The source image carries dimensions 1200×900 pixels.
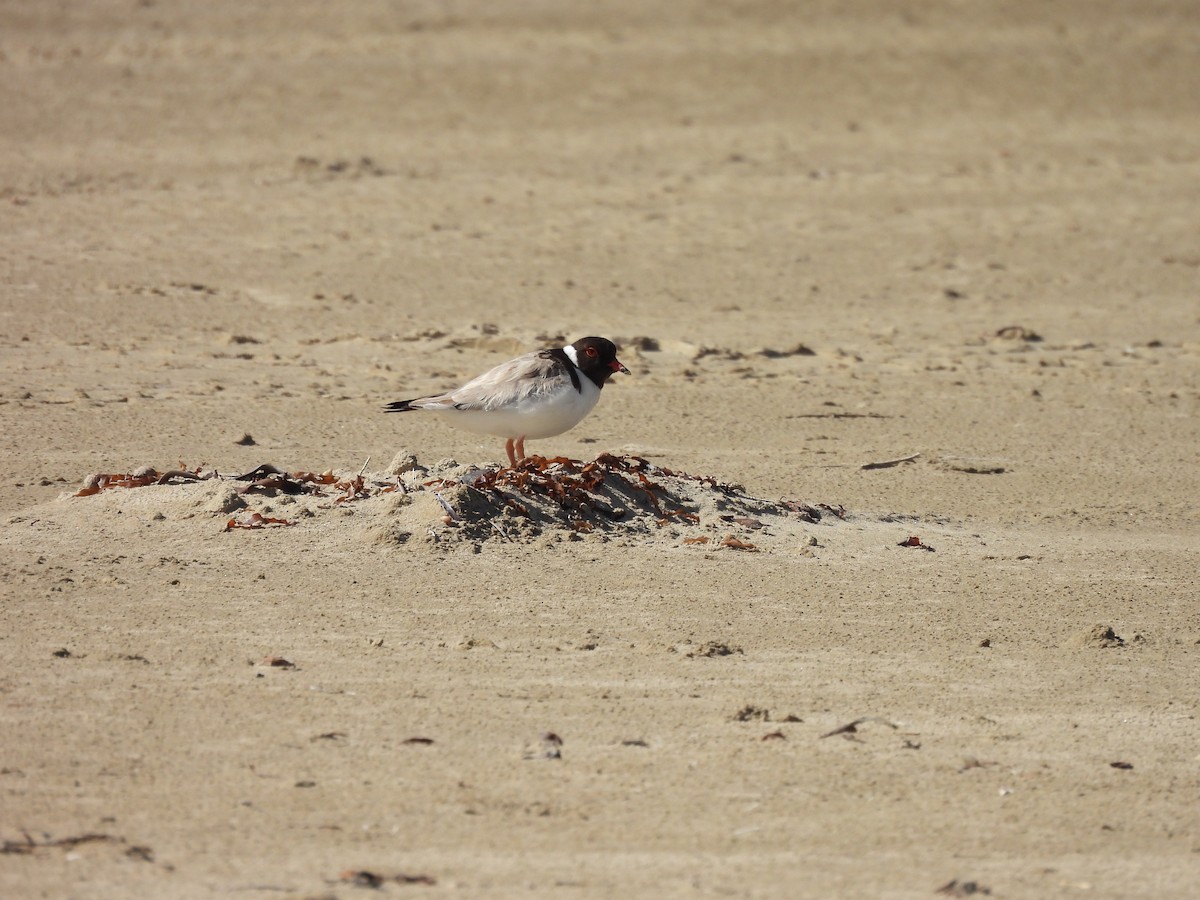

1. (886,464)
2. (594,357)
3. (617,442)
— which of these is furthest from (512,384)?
(886,464)

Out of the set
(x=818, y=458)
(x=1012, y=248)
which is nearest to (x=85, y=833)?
(x=818, y=458)

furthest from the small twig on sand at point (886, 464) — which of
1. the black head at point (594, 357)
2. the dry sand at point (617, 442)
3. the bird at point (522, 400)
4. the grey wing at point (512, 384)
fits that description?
the grey wing at point (512, 384)

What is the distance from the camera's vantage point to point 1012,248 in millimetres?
13023

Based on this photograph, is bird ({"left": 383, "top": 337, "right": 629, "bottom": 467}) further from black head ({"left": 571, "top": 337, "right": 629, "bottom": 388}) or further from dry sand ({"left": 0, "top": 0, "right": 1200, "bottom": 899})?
dry sand ({"left": 0, "top": 0, "right": 1200, "bottom": 899})

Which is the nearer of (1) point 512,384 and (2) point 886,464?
(1) point 512,384

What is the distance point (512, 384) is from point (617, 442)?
1873 millimetres

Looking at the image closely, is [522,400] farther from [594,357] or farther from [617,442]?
[617,442]

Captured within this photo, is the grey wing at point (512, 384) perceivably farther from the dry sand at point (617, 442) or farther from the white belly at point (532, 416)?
the dry sand at point (617, 442)

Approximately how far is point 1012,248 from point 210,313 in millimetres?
6210

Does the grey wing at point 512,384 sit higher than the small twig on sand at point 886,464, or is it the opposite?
the grey wing at point 512,384

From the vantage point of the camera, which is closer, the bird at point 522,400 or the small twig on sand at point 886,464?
the bird at point 522,400

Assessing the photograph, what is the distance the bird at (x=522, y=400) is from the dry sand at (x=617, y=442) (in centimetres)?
26

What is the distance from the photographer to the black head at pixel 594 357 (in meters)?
7.21

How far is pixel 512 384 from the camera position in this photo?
267 inches
